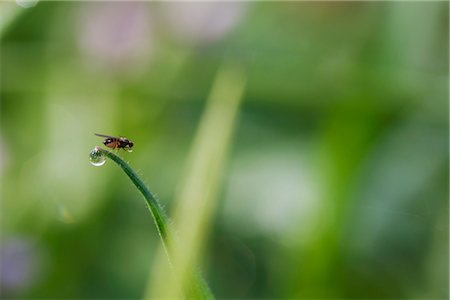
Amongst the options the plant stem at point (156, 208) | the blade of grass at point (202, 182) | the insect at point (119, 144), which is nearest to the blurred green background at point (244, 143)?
the blade of grass at point (202, 182)

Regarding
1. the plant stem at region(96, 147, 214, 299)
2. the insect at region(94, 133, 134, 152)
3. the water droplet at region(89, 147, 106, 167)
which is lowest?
the plant stem at region(96, 147, 214, 299)

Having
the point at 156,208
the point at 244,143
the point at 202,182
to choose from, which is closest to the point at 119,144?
the point at 202,182

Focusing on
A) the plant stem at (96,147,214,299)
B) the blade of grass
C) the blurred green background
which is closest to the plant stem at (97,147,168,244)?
the plant stem at (96,147,214,299)

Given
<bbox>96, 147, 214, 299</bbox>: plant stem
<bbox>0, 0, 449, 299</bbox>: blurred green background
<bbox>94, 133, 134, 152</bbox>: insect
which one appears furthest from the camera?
<bbox>0, 0, 449, 299</bbox>: blurred green background

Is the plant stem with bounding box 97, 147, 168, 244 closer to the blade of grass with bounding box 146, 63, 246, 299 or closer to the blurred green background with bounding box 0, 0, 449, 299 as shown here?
the blade of grass with bounding box 146, 63, 246, 299

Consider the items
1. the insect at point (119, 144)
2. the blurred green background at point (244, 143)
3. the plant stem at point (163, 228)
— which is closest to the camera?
the plant stem at point (163, 228)

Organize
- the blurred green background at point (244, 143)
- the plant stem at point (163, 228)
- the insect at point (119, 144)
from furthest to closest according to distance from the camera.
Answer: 1. the blurred green background at point (244, 143)
2. the insect at point (119, 144)
3. the plant stem at point (163, 228)

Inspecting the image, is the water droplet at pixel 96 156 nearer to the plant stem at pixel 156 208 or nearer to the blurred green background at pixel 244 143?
the plant stem at pixel 156 208

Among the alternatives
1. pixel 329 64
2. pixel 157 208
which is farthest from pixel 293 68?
pixel 157 208
